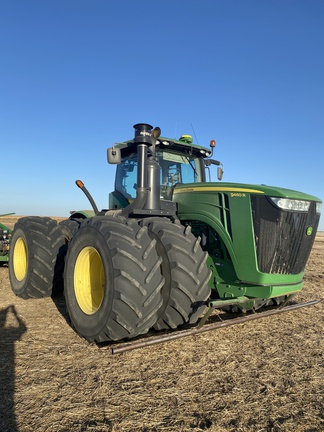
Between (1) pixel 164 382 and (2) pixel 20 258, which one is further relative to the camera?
(2) pixel 20 258

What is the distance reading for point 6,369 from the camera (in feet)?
9.61

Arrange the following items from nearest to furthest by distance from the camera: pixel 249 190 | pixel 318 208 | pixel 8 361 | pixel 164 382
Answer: pixel 164 382, pixel 8 361, pixel 249 190, pixel 318 208

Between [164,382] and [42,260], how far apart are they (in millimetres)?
3124

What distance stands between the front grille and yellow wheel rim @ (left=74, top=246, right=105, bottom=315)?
1.85 m

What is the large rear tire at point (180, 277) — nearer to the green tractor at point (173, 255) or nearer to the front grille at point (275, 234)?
the green tractor at point (173, 255)

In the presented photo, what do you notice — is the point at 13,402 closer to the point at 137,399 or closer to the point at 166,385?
the point at 137,399

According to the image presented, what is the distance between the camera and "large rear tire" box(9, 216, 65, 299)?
207 inches

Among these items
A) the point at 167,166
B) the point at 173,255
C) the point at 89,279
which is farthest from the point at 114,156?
the point at 173,255

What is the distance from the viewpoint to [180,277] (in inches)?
140

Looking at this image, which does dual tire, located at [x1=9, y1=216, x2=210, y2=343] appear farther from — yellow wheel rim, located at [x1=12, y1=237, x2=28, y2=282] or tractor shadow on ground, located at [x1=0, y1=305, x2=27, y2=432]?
yellow wheel rim, located at [x1=12, y1=237, x2=28, y2=282]

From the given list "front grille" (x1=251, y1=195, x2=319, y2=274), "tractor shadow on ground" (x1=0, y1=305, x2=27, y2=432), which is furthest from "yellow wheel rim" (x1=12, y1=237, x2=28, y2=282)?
"front grille" (x1=251, y1=195, x2=319, y2=274)

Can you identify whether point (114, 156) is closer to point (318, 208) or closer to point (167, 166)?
point (167, 166)

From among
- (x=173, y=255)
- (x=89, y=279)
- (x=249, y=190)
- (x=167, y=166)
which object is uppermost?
(x=167, y=166)

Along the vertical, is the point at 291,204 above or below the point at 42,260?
above
